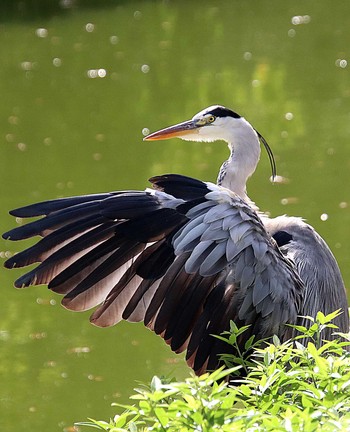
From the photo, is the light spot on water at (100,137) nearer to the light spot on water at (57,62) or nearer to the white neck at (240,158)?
the light spot on water at (57,62)

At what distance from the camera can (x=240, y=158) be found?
5121 mm

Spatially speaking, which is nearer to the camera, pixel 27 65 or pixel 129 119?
pixel 129 119

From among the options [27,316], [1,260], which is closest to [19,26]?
[1,260]

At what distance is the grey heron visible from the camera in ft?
12.3

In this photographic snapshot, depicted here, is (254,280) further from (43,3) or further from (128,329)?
(43,3)

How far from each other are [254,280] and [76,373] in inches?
102

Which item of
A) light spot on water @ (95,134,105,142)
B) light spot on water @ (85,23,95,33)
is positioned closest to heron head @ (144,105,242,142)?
light spot on water @ (95,134,105,142)

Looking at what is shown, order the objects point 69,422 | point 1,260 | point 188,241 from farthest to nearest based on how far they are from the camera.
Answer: point 1,260 → point 69,422 → point 188,241

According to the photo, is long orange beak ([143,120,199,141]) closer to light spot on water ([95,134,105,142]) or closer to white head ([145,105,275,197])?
white head ([145,105,275,197])

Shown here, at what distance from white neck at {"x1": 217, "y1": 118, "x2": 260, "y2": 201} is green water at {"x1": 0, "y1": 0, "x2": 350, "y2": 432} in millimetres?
1366

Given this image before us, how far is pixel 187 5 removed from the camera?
1552 cm

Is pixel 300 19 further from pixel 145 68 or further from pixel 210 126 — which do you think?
pixel 210 126

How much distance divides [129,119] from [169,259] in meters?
7.23

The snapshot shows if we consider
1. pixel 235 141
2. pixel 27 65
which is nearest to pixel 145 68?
pixel 27 65
